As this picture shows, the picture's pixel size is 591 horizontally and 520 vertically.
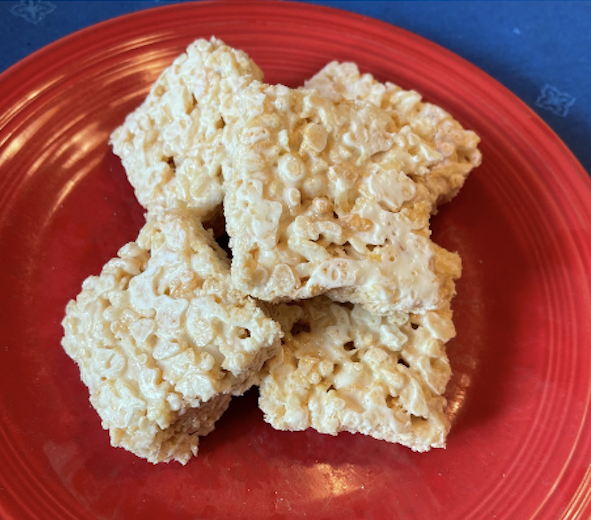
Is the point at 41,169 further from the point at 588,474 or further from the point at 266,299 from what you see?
the point at 588,474

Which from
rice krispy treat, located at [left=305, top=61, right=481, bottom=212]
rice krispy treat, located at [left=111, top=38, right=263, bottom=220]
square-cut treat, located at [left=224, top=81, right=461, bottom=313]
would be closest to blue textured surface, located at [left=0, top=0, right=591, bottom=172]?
rice krispy treat, located at [left=305, top=61, right=481, bottom=212]

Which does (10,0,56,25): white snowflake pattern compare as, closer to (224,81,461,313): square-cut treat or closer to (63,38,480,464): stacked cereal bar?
(63,38,480,464): stacked cereal bar

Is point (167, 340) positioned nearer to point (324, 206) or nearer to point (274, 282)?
point (274, 282)

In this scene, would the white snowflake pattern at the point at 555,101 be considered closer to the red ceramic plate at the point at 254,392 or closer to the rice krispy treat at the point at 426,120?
the red ceramic plate at the point at 254,392

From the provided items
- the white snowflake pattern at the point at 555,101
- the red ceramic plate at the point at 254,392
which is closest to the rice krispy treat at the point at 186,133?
the red ceramic plate at the point at 254,392

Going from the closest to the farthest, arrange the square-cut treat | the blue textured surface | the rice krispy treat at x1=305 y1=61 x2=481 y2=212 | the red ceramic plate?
the square-cut treat, the red ceramic plate, the rice krispy treat at x1=305 y1=61 x2=481 y2=212, the blue textured surface

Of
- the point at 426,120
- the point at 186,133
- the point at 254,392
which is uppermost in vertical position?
the point at 186,133

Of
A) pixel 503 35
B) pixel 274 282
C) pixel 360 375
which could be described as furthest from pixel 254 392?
pixel 503 35
